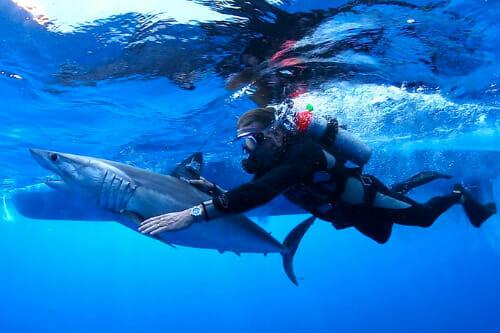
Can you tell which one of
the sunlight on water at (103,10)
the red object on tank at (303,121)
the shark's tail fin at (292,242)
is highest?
the sunlight on water at (103,10)

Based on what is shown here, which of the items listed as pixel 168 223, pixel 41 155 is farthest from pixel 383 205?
pixel 41 155

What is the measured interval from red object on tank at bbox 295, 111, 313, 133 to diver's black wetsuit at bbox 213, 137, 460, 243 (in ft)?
1.65

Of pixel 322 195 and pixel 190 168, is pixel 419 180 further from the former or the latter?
pixel 190 168

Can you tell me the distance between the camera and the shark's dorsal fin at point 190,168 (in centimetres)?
616

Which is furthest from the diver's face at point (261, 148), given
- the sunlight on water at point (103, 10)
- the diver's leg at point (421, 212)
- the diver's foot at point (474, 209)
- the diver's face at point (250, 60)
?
the diver's foot at point (474, 209)

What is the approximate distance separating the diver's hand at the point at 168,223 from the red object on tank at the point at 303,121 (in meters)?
1.96

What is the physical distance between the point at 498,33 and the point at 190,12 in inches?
240

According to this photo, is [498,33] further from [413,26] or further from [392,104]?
[392,104]

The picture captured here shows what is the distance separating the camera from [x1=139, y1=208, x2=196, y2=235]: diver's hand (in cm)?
411

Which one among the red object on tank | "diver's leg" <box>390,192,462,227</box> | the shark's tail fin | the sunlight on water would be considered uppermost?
the sunlight on water

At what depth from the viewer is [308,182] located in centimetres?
517

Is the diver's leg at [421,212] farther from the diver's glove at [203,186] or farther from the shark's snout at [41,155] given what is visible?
the shark's snout at [41,155]

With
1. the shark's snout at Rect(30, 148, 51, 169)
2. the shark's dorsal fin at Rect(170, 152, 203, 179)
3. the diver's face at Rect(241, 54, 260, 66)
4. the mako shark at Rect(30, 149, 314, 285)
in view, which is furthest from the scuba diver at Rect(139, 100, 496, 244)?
the diver's face at Rect(241, 54, 260, 66)

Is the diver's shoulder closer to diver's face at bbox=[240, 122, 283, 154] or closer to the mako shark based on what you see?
diver's face at bbox=[240, 122, 283, 154]
